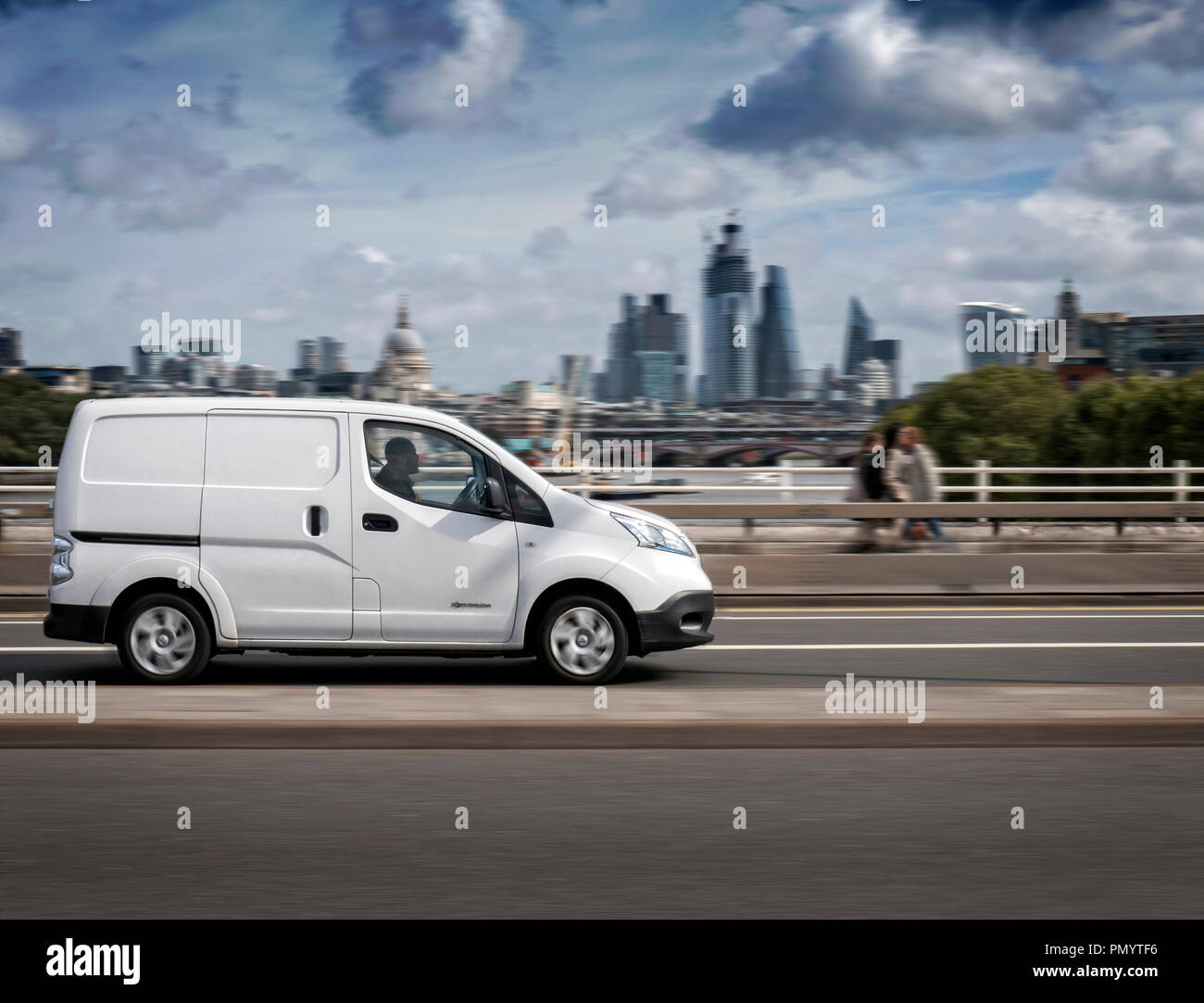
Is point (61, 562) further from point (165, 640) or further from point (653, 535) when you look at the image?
point (653, 535)

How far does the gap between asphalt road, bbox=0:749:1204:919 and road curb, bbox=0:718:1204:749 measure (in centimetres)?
6

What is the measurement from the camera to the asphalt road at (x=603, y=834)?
4.58 m

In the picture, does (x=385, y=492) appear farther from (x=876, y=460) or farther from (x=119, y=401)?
(x=876, y=460)

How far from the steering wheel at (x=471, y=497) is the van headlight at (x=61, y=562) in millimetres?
Result: 2405

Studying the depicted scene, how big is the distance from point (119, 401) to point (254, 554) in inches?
54.1

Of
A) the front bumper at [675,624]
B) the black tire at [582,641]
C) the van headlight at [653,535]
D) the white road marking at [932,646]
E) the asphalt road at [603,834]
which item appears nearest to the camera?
the asphalt road at [603,834]

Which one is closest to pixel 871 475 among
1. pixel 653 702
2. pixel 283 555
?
pixel 283 555

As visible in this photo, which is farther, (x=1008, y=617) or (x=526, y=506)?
(x=1008, y=617)

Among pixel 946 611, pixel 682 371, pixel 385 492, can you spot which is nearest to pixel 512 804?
pixel 385 492

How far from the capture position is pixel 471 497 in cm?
888

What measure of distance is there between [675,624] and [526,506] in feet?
3.92

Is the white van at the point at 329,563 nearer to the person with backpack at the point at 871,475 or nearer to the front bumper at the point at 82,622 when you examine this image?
the front bumper at the point at 82,622

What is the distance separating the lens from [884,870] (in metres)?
4.92

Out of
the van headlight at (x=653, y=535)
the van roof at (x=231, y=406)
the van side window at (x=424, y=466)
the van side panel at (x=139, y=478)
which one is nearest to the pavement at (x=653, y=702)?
the van headlight at (x=653, y=535)
